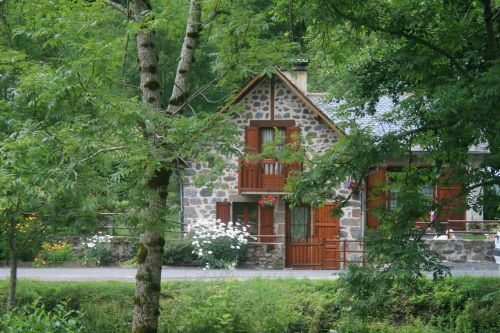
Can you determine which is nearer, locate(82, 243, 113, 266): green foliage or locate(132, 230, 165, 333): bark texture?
locate(132, 230, 165, 333): bark texture

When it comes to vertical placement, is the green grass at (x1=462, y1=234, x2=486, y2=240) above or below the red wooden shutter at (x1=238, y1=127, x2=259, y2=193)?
below

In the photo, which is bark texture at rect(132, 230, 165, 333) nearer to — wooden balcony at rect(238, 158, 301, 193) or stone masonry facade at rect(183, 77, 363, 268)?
wooden balcony at rect(238, 158, 301, 193)

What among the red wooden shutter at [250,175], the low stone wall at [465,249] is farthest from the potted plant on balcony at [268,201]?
the low stone wall at [465,249]

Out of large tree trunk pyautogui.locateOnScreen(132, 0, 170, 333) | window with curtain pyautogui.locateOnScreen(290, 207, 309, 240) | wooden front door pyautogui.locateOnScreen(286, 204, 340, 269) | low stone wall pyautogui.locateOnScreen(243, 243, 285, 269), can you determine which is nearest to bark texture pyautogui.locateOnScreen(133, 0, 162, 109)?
large tree trunk pyautogui.locateOnScreen(132, 0, 170, 333)

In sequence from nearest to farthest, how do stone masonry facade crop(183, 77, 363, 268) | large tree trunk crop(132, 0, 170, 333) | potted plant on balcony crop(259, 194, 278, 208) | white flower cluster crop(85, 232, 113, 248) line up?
large tree trunk crop(132, 0, 170, 333) < white flower cluster crop(85, 232, 113, 248) < potted plant on balcony crop(259, 194, 278, 208) < stone masonry facade crop(183, 77, 363, 268)

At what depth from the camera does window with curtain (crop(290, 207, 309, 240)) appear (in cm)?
2470

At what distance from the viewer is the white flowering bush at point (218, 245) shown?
2112 centimetres

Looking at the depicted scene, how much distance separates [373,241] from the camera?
9.45 metres

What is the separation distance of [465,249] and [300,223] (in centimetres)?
520

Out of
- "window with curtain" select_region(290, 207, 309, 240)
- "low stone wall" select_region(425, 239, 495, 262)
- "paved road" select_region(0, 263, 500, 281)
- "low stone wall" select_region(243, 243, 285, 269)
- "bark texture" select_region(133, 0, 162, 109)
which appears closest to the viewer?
"bark texture" select_region(133, 0, 162, 109)

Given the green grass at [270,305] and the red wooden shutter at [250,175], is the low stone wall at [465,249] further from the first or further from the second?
the green grass at [270,305]

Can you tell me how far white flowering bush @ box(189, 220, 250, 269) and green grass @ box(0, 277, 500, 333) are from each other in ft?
19.1

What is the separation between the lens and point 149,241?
9.66m

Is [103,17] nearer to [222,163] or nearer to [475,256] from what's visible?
[222,163]
